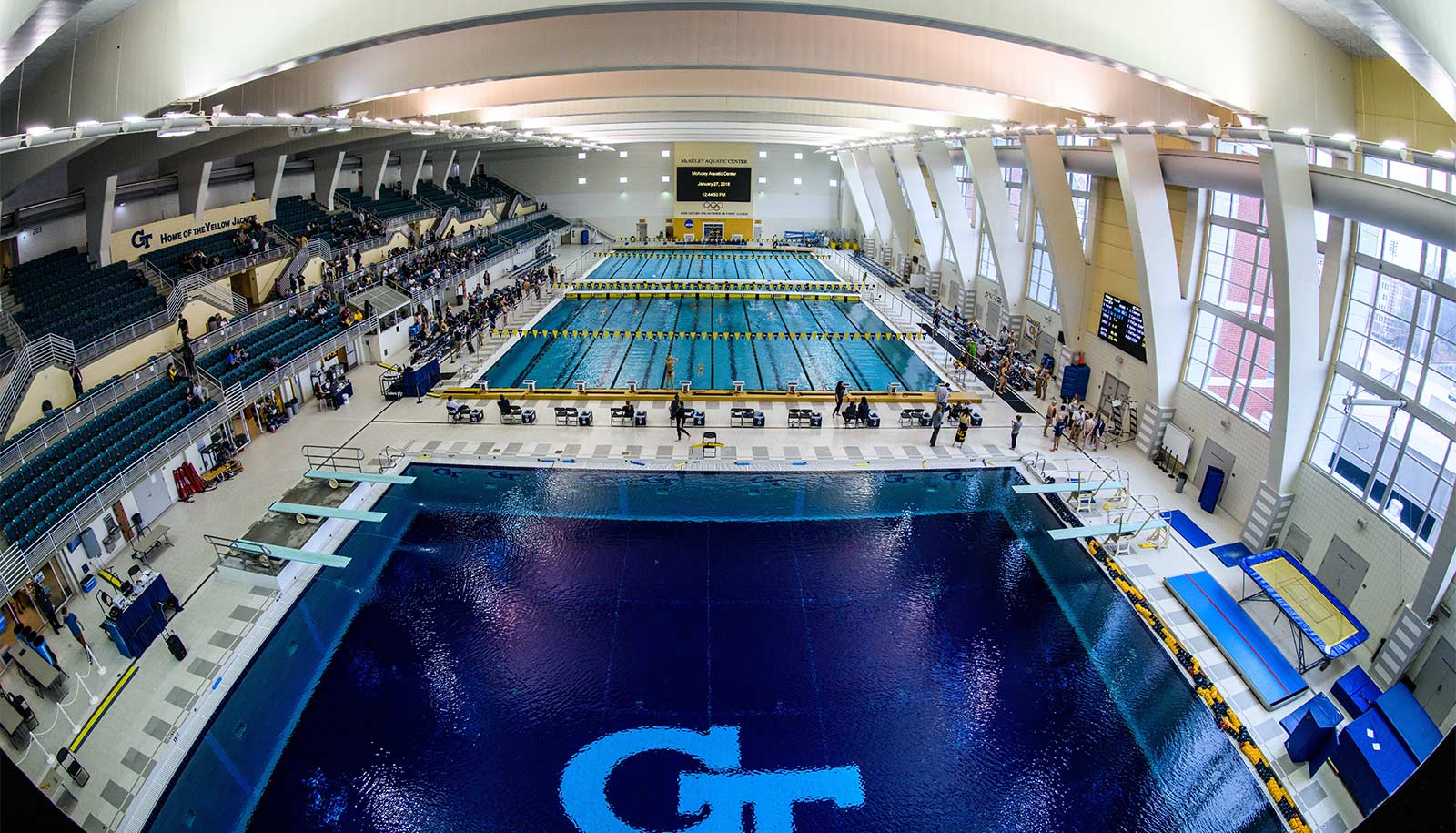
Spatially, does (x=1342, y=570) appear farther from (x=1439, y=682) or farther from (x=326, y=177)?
(x=326, y=177)

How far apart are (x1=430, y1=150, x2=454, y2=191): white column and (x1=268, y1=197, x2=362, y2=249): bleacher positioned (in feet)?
42.6

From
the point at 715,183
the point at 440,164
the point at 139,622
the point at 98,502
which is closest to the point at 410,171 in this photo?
the point at 440,164

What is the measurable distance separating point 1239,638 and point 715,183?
41.9m

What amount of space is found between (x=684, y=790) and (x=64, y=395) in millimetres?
13110

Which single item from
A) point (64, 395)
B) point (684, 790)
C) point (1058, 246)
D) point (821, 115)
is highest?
point (821, 115)

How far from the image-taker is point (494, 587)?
10.2 metres

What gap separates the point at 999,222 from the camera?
2066cm

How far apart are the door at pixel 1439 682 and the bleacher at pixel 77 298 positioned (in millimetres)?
21126

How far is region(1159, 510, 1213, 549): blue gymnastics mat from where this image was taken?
37.9 ft

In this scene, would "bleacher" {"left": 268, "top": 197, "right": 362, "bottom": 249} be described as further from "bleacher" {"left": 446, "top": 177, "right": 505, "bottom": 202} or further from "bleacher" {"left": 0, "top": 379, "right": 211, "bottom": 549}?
"bleacher" {"left": 446, "top": 177, "right": 505, "bottom": 202}

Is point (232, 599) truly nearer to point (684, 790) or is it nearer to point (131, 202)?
point (684, 790)

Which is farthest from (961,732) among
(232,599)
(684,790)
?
(232,599)

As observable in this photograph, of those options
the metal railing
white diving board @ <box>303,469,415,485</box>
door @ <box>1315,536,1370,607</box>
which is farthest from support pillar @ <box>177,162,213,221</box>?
door @ <box>1315,536,1370,607</box>

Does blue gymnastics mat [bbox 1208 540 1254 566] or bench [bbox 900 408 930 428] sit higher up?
bench [bbox 900 408 930 428]
